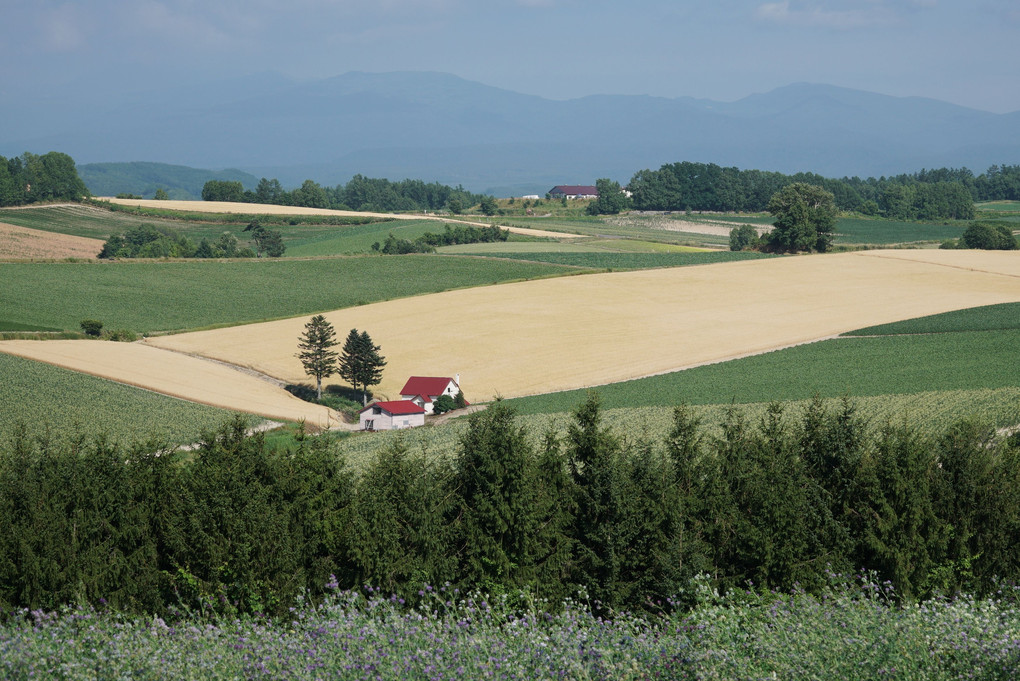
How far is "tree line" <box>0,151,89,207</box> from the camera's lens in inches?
5123

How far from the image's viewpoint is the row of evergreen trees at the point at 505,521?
17078mm

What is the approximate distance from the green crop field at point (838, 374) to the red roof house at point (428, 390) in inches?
164

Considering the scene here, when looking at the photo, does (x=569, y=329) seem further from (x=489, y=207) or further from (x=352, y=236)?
(x=489, y=207)

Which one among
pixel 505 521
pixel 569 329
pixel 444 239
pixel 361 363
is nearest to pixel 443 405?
pixel 361 363

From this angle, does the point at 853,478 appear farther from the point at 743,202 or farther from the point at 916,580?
the point at 743,202

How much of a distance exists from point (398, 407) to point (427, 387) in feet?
12.8

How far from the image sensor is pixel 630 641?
11.7 metres

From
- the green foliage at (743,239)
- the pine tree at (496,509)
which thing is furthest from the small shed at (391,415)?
the green foliage at (743,239)

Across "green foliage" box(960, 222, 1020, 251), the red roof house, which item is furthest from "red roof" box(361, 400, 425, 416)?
"green foliage" box(960, 222, 1020, 251)

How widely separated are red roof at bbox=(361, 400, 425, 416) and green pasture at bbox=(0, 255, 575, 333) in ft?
90.3

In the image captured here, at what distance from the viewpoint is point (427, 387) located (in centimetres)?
4984

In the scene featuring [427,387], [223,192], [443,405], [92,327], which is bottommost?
[443,405]

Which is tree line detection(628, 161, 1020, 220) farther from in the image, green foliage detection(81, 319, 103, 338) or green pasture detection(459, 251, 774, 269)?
green foliage detection(81, 319, 103, 338)

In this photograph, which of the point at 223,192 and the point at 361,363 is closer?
the point at 361,363
